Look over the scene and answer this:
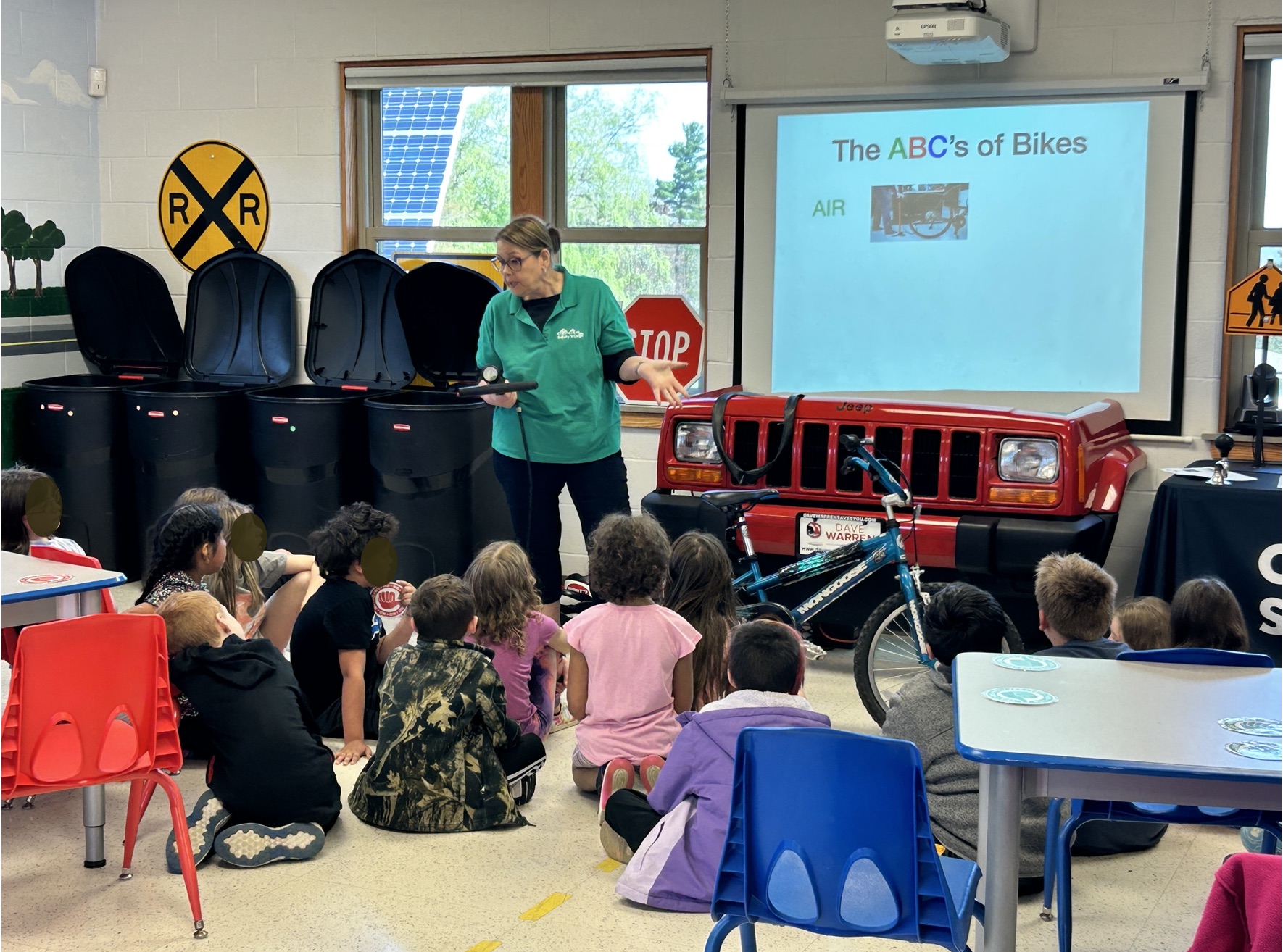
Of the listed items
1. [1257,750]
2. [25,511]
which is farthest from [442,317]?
[1257,750]

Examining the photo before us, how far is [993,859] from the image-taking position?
2207 millimetres

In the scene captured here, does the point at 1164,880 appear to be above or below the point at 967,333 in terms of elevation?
below

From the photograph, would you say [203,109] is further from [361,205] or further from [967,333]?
[967,333]

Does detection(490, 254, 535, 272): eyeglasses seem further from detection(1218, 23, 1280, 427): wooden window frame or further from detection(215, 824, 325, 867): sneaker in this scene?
detection(1218, 23, 1280, 427): wooden window frame

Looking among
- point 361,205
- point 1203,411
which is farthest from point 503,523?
point 1203,411

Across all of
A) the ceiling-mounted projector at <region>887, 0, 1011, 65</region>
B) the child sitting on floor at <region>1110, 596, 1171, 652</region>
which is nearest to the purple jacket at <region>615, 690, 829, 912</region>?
the child sitting on floor at <region>1110, 596, 1171, 652</region>

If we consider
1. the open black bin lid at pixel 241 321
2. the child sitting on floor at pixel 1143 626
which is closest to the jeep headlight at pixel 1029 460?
the child sitting on floor at pixel 1143 626

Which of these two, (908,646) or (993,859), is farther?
(908,646)

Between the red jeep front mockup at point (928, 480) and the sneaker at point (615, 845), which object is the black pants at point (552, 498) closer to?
the red jeep front mockup at point (928, 480)

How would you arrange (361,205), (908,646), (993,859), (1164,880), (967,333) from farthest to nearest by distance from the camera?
(361,205) < (967,333) < (908,646) < (1164,880) < (993,859)

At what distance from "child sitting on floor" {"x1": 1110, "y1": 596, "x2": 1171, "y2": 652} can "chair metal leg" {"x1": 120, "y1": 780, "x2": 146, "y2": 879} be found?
2502 millimetres

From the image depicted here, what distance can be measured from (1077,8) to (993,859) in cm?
437

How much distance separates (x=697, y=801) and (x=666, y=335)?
3.80 meters

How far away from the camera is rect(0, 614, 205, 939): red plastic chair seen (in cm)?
293
